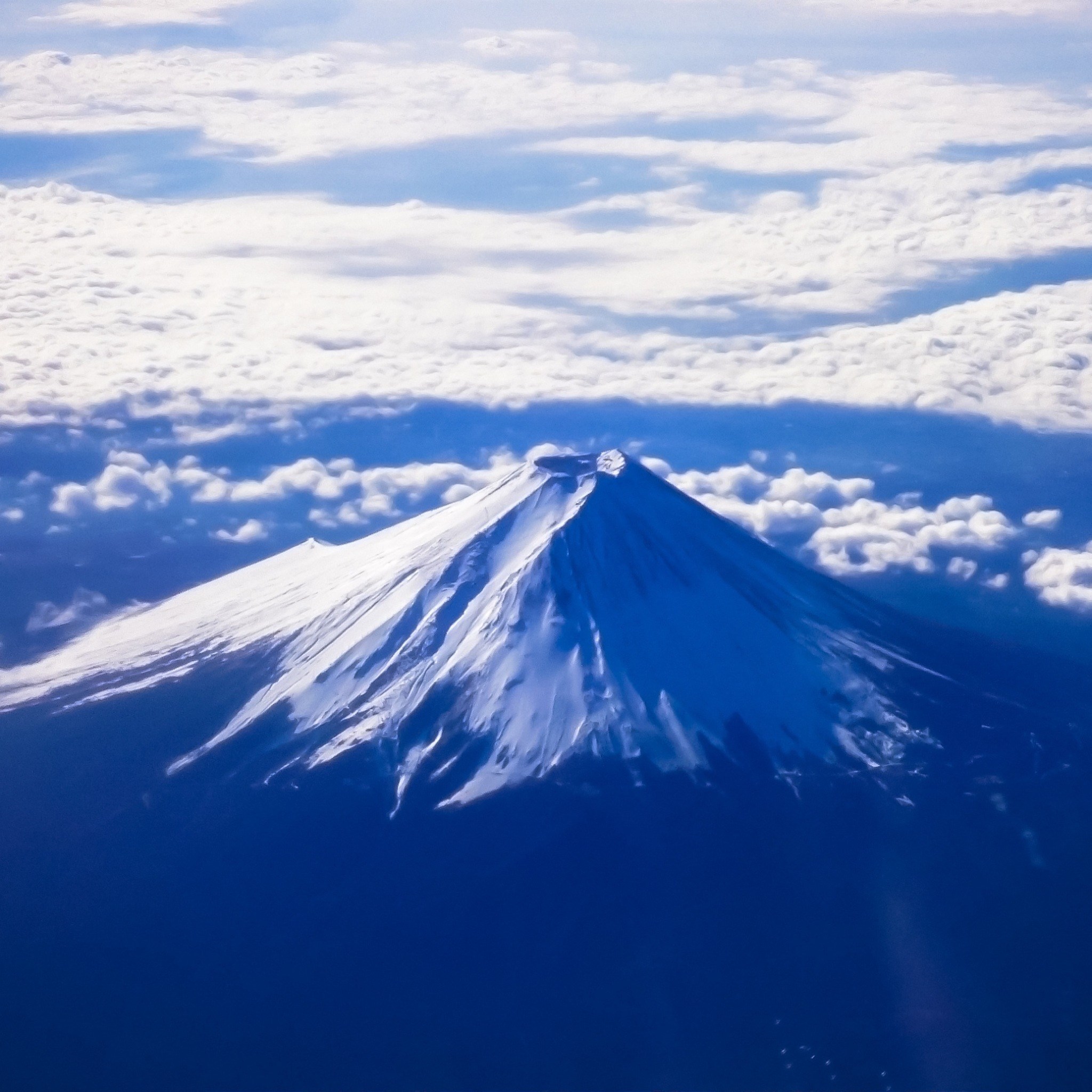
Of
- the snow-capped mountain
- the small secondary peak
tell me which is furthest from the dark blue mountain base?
the small secondary peak

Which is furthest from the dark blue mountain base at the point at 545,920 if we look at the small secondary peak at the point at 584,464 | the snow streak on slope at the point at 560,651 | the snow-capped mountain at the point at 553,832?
the small secondary peak at the point at 584,464

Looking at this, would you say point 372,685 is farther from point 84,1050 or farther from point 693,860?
point 84,1050

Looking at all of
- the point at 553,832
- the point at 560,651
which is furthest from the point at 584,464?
the point at 553,832

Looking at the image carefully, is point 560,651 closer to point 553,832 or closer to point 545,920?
point 553,832

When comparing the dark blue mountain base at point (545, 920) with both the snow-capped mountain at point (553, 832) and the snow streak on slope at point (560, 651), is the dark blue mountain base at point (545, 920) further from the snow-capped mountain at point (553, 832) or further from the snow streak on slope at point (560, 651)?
the snow streak on slope at point (560, 651)

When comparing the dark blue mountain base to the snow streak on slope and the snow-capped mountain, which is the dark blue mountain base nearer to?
the snow-capped mountain
